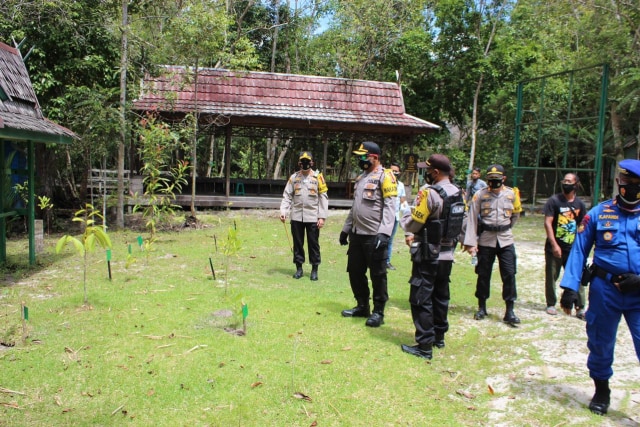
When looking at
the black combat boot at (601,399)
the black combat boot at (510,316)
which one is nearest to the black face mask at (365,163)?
the black combat boot at (510,316)

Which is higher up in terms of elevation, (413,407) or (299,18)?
(299,18)

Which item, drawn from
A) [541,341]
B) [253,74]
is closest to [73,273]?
[541,341]

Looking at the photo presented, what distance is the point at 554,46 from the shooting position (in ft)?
81.9

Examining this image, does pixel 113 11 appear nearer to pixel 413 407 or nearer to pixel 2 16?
pixel 2 16

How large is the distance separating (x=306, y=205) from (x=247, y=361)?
10.9ft

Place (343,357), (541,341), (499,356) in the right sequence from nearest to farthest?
(343,357)
(499,356)
(541,341)

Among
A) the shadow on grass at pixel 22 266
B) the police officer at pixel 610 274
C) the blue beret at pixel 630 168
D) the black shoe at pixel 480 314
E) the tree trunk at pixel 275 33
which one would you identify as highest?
the tree trunk at pixel 275 33

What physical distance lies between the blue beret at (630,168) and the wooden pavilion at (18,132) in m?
7.13

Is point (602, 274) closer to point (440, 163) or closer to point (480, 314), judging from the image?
point (440, 163)

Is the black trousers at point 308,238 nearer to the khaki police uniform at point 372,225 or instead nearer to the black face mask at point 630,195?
the khaki police uniform at point 372,225

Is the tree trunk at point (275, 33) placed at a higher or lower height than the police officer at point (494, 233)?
higher

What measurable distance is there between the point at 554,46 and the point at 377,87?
1198cm

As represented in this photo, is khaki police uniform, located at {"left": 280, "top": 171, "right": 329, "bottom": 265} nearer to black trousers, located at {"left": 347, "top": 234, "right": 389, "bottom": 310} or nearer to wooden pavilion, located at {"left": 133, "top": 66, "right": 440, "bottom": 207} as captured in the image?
black trousers, located at {"left": 347, "top": 234, "right": 389, "bottom": 310}

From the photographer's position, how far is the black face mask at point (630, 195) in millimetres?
3756
